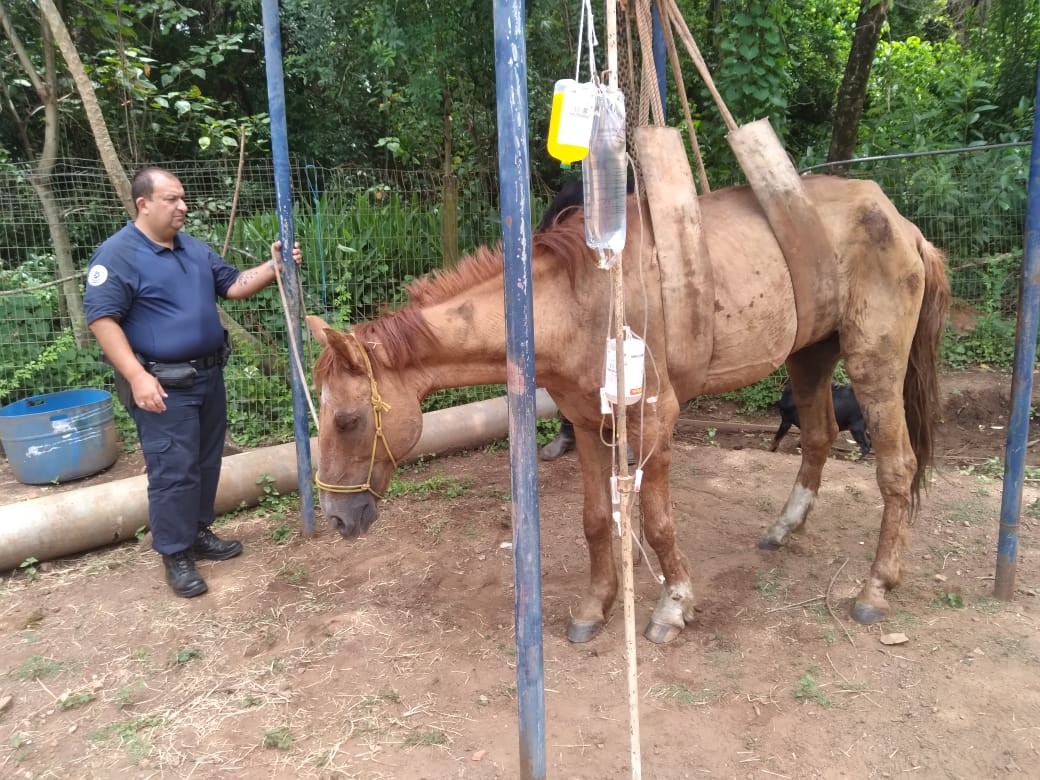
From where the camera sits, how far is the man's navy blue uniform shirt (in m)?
3.11

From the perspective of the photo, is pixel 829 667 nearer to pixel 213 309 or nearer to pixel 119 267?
pixel 213 309

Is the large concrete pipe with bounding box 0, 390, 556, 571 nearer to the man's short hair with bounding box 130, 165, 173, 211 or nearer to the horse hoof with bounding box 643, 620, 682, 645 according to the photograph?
the horse hoof with bounding box 643, 620, 682, 645

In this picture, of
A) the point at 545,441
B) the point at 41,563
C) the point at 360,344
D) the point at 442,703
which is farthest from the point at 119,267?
the point at 545,441

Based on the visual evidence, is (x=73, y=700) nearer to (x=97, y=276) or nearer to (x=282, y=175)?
(x=97, y=276)

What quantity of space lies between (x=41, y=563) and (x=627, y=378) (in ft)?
12.4

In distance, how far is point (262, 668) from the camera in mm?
2832

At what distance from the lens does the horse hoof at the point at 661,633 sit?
114 inches

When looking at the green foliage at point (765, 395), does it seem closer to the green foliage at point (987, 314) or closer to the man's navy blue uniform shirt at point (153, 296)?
the green foliage at point (987, 314)

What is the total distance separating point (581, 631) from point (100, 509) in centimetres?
289

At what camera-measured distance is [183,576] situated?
3477mm

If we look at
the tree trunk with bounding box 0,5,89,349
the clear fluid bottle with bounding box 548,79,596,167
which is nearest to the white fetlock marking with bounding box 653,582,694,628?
the clear fluid bottle with bounding box 548,79,596,167

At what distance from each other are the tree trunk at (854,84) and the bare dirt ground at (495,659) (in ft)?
13.3

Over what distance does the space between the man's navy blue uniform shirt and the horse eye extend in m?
1.37

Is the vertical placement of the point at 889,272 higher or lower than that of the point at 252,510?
higher
